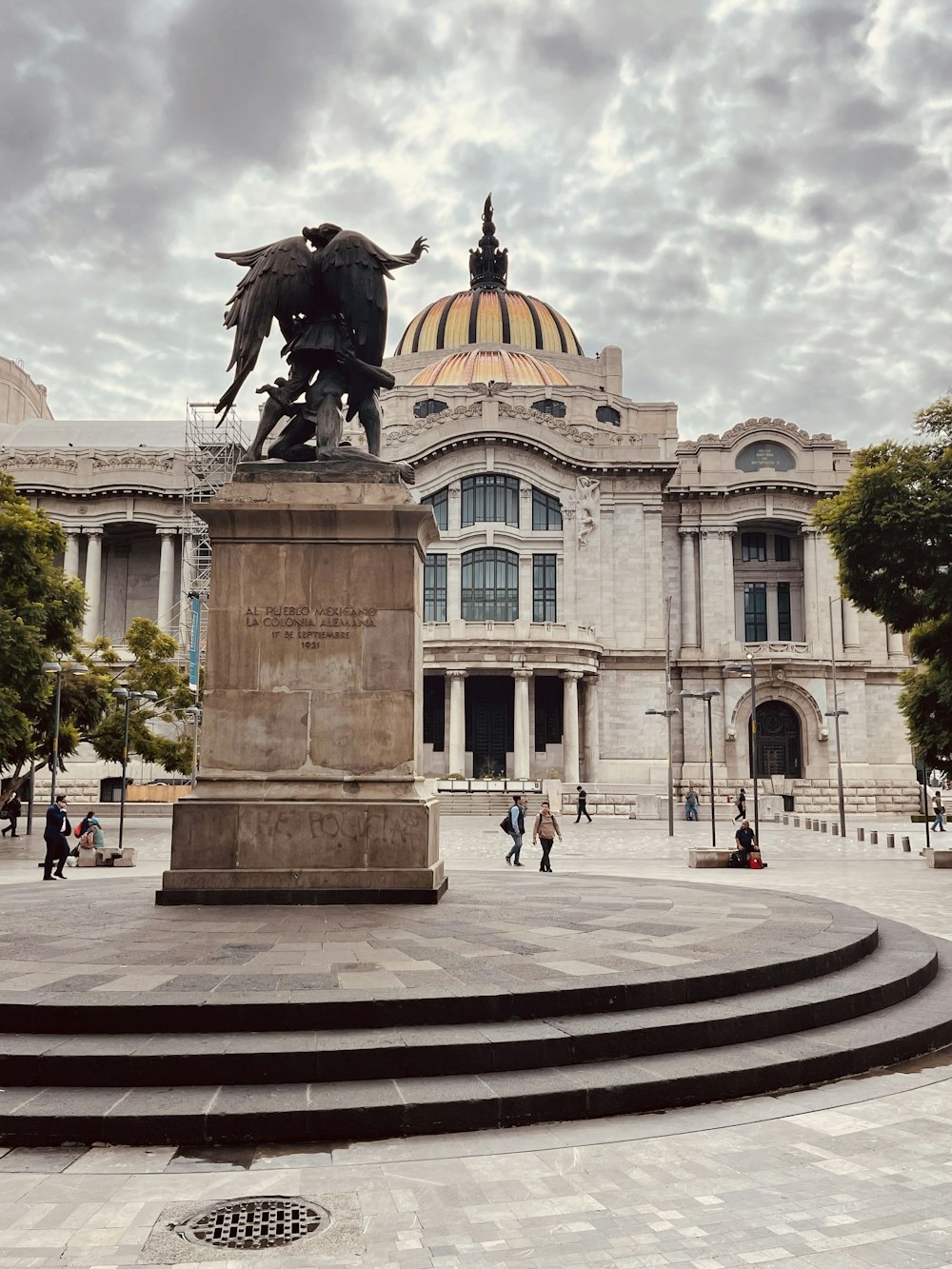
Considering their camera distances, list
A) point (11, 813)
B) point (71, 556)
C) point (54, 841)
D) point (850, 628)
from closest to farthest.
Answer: point (54, 841)
point (11, 813)
point (850, 628)
point (71, 556)

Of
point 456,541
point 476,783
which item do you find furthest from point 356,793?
point 456,541

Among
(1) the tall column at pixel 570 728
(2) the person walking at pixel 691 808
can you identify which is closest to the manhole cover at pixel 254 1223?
(2) the person walking at pixel 691 808

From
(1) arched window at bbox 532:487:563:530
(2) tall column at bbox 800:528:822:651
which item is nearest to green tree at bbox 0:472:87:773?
(1) arched window at bbox 532:487:563:530

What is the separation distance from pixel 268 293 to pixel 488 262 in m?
99.2

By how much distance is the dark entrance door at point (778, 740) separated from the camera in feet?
219

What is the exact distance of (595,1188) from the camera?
5449 millimetres

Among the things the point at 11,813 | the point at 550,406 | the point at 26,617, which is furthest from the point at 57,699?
the point at 550,406

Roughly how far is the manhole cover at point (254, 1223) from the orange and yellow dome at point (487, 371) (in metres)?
72.8

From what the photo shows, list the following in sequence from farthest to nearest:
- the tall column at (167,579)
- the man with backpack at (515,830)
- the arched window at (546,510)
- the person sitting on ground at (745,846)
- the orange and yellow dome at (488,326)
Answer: the orange and yellow dome at (488,326) < the tall column at (167,579) < the arched window at (546,510) < the person sitting on ground at (745,846) < the man with backpack at (515,830)

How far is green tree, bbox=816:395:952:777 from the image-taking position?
1125 inches

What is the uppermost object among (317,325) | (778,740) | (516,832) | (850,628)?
(850,628)

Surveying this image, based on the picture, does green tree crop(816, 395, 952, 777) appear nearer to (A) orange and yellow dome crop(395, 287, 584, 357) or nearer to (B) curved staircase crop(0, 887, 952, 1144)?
(B) curved staircase crop(0, 887, 952, 1144)

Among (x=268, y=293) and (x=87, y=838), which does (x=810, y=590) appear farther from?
(x=268, y=293)

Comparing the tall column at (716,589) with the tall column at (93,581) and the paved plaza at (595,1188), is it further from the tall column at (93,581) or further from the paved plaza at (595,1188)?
the paved plaza at (595,1188)
